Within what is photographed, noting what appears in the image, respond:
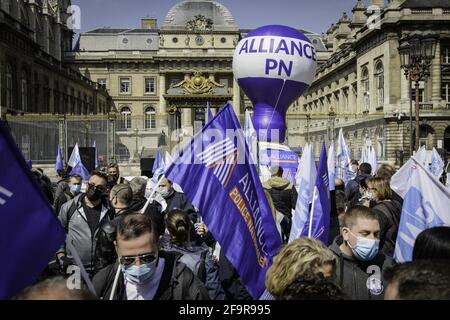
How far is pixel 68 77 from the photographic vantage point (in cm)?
4978

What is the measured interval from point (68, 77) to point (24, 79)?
1279 cm

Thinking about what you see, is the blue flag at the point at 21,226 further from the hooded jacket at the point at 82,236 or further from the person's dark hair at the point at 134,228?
the hooded jacket at the point at 82,236

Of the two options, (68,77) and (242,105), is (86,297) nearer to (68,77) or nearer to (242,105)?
(68,77)

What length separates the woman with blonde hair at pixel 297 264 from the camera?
2.95 metres

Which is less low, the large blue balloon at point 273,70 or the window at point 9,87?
the window at point 9,87

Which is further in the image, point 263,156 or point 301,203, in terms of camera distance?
point 263,156

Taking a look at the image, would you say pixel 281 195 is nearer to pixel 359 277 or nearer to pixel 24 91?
pixel 359 277

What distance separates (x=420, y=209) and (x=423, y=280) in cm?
234

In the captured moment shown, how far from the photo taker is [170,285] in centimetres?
320

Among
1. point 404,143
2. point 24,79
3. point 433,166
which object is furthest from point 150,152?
point 433,166

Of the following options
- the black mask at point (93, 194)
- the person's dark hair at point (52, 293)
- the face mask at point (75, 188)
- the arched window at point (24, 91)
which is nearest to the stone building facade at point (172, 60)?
the arched window at point (24, 91)

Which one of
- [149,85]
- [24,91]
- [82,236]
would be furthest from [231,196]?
[149,85]

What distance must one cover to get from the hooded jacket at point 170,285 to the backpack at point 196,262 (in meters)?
0.63

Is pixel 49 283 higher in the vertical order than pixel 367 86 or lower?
lower
